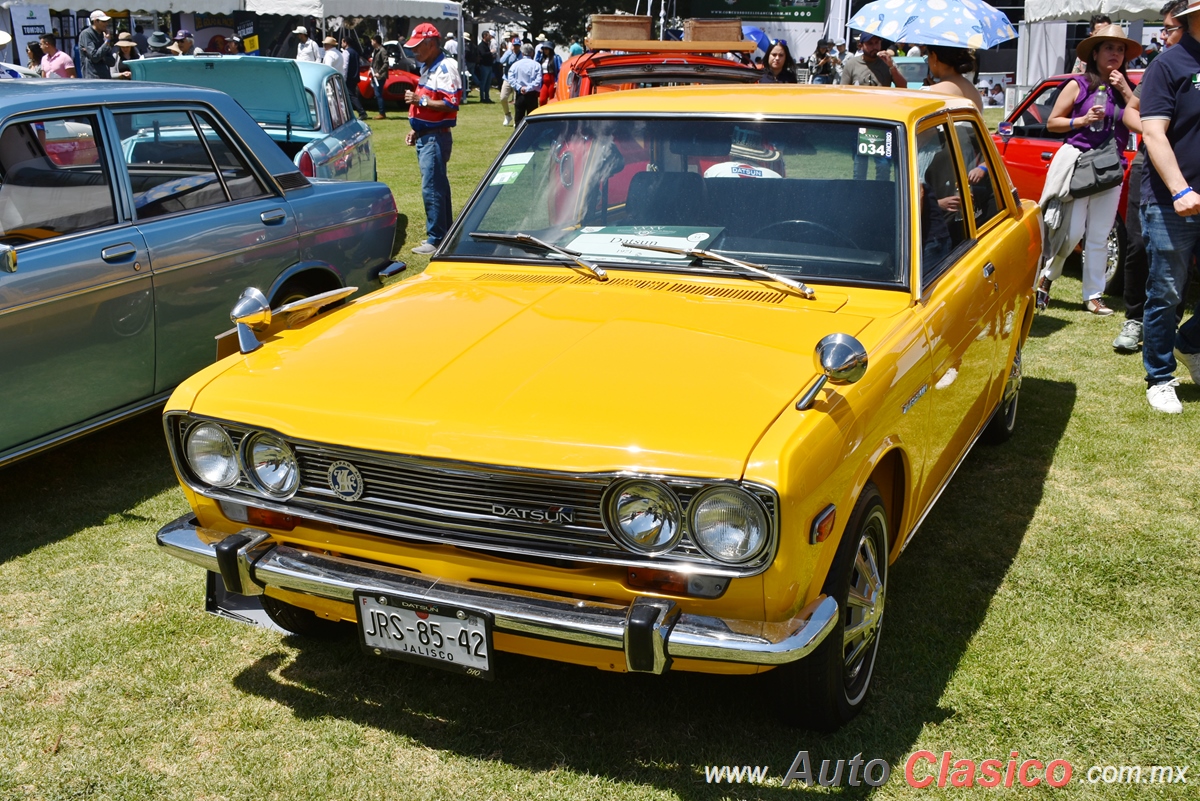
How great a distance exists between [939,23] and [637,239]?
5.60 metres

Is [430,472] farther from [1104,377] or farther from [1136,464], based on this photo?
[1104,377]

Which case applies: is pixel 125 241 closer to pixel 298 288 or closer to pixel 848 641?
pixel 298 288

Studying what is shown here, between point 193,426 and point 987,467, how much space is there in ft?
12.5

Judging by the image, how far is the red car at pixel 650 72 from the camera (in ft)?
29.1

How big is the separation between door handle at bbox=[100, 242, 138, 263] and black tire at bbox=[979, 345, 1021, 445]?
13.7 feet

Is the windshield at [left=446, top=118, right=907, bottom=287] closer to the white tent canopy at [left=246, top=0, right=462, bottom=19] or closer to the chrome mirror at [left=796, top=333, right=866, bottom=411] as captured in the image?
the chrome mirror at [left=796, top=333, right=866, bottom=411]

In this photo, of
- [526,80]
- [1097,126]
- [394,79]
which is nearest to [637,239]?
[1097,126]

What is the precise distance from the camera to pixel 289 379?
316 cm

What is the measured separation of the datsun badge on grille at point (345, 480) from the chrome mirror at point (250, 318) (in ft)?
2.34

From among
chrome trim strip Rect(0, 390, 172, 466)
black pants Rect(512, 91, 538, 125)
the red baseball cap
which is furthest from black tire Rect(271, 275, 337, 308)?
black pants Rect(512, 91, 538, 125)

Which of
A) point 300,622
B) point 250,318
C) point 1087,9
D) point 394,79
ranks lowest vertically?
point 300,622

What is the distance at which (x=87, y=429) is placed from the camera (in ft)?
16.2

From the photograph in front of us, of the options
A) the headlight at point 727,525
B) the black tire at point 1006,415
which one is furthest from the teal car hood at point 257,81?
the headlight at point 727,525

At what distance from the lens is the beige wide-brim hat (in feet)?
23.2
